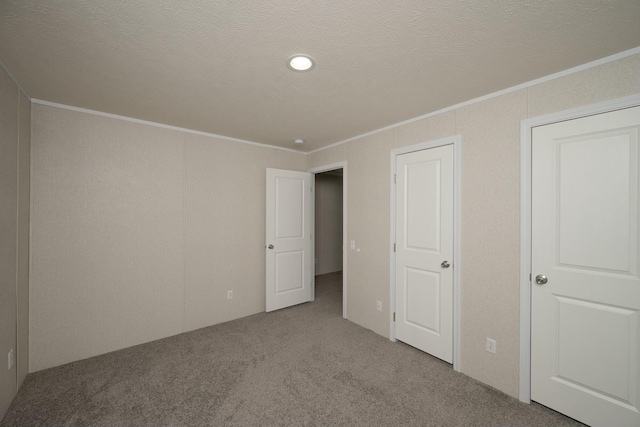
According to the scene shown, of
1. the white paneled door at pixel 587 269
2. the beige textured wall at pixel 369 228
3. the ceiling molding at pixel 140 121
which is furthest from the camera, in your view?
the beige textured wall at pixel 369 228

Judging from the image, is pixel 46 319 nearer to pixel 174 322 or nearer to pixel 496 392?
pixel 174 322

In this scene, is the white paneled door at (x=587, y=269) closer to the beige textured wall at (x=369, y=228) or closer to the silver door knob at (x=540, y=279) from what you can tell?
the silver door knob at (x=540, y=279)

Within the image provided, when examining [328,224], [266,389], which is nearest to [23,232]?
[266,389]

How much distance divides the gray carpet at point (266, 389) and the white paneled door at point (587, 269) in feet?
0.87

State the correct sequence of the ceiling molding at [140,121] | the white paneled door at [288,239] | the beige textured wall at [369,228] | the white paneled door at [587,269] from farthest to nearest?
the white paneled door at [288,239]
the beige textured wall at [369,228]
the ceiling molding at [140,121]
the white paneled door at [587,269]

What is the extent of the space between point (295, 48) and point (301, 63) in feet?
0.50

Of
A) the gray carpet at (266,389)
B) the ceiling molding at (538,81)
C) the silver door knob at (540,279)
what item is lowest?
the gray carpet at (266,389)

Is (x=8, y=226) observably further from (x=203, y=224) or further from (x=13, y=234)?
(x=203, y=224)

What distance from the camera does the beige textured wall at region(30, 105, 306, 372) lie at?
8.08 ft

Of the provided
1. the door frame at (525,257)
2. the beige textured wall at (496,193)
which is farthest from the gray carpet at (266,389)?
the beige textured wall at (496,193)

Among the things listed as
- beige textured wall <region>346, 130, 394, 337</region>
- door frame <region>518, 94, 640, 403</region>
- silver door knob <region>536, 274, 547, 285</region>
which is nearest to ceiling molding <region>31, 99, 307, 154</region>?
beige textured wall <region>346, 130, 394, 337</region>

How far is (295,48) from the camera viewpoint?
1.61 m

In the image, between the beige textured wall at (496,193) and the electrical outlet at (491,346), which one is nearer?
the beige textured wall at (496,193)

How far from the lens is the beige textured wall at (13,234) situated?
1862 millimetres
